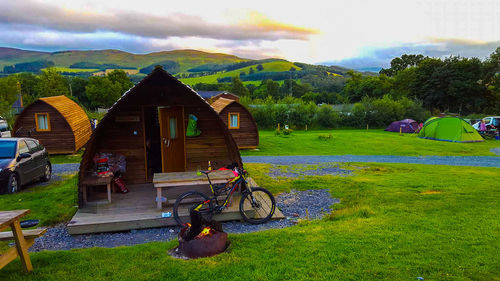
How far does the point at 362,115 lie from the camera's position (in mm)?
35219

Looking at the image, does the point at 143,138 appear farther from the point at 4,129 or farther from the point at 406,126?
the point at 406,126

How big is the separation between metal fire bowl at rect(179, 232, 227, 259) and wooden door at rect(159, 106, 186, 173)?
13.0 ft

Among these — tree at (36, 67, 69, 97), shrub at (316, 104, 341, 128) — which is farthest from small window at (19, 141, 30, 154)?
tree at (36, 67, 69, 97)

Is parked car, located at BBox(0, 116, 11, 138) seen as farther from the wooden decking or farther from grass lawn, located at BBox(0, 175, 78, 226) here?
the wooden decking

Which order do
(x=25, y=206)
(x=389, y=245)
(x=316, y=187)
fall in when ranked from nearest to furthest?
(x=389, y=245) → (x=25, y=206) → (x=316, y=187)

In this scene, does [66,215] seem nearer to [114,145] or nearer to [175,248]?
[114,145]

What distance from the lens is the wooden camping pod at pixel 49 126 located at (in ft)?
56.5

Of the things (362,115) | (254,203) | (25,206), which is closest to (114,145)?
(25,206)

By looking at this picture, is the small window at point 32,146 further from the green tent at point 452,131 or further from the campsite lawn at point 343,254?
the green tent at point 452,131

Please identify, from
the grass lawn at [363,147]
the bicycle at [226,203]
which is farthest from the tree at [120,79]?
the bicycle at [226,203]

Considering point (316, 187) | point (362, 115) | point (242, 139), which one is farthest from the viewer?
point (362, 115)

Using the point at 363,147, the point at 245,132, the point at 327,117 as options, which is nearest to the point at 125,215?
the point at 245,132

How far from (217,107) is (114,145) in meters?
12.4

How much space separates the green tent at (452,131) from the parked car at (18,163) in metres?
27.2
